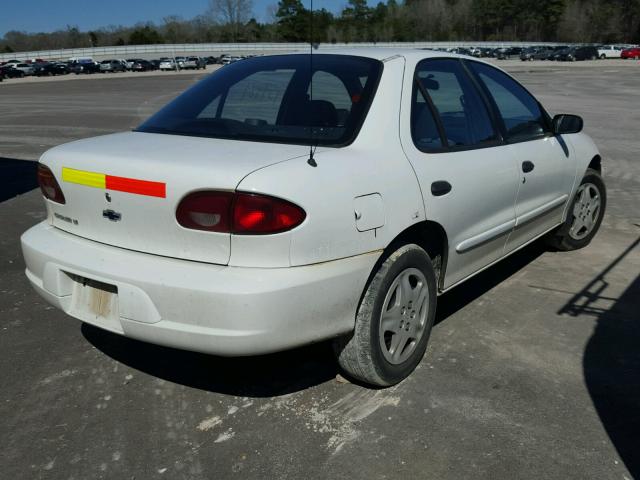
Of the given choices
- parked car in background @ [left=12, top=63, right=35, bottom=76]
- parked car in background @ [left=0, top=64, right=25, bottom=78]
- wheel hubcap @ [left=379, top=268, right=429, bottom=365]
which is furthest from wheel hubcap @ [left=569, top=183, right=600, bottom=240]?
parked car in background @ [left=12, top=63, right=35, bottom=76]

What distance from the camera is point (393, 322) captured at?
10.0 feet

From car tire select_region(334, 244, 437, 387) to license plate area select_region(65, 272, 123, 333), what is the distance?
3.41ft

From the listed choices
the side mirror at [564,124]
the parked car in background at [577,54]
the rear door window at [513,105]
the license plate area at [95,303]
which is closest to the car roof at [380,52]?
the rear door window at [513,105]

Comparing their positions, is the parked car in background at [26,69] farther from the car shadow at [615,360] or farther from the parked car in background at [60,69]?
the car shadow at [615,360]

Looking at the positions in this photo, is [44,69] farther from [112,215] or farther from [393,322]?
[393,322]

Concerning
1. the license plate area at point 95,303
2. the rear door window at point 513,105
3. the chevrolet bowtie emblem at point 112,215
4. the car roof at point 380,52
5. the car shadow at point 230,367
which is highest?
the car roof at point 380,52

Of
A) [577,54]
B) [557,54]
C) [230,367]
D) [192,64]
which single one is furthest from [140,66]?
[230,367]

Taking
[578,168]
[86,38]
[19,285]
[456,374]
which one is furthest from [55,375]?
[86,38]

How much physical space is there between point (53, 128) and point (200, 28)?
393 ft

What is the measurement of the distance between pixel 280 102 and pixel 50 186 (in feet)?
4.14

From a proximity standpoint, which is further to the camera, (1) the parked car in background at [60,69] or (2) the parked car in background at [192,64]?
(2) the parked car in background at [192,64]

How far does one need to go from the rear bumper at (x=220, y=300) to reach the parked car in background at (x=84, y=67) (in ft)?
217

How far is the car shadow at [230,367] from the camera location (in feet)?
10.5

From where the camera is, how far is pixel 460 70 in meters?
3.79
